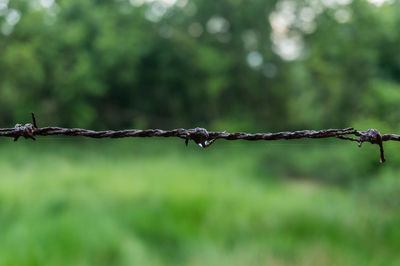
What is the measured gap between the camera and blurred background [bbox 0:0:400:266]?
5520 millimetres

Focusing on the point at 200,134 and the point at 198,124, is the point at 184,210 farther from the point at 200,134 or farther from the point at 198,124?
the point at 198,124

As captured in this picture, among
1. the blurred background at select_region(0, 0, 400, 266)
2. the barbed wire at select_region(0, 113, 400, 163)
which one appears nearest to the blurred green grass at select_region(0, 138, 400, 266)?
the blurred background at select_region(0, 0, 400, 266)

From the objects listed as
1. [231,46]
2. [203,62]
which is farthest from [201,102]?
[231,46]

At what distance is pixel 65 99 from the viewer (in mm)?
9695

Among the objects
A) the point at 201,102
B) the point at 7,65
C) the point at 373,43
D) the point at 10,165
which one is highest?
the point at 201,102

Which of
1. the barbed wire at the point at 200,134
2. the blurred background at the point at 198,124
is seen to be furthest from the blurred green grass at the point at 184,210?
the barbed wire at the point at 200,134

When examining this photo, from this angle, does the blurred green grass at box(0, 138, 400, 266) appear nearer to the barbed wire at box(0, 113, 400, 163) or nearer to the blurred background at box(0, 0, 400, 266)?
the blurred background at box(0, 0, 400, 266)

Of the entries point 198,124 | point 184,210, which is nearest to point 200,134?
point 184,210

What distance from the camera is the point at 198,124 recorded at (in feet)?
41.7

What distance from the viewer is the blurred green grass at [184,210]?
5121 mm

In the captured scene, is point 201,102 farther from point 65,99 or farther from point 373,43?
point 373,43

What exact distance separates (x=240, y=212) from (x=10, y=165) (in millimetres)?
4801

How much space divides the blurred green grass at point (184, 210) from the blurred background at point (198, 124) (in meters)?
0.03

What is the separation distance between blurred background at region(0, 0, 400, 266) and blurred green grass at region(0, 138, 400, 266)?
0.10 feet
